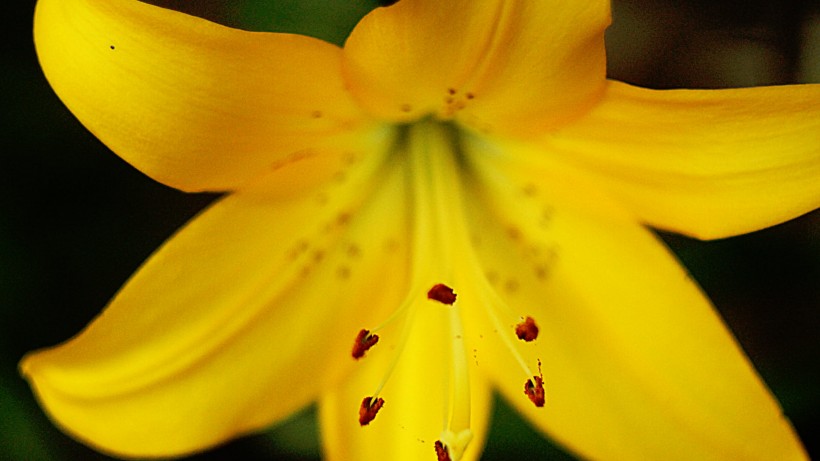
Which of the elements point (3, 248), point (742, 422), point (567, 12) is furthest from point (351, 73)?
point (3, 248)

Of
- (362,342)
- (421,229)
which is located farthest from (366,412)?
(421,229)

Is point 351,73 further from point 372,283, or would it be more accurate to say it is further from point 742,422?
point 742,422

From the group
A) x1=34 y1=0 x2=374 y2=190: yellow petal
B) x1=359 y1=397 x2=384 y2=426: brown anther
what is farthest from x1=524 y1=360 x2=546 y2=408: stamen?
x1=34 y1=0 x2=374 y2=190: yellow petal

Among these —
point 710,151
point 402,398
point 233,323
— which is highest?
point 710,151

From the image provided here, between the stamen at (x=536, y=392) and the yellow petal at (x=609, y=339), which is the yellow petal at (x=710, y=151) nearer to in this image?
the yellow petal at (x=609, y=339)

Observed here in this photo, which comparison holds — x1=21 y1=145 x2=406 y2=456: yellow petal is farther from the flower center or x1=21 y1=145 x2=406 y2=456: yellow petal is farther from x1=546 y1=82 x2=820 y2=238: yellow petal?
x1=546 y1=82 x2=820 y2=238: yellow petal

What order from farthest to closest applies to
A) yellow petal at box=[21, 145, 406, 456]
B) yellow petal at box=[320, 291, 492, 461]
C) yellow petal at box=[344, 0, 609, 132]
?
yellow petal at box=[320, 291, 492, 461], yellow petal at box=[21, 145, 406, 456], yellow petal at box=[344, 0, 609, 132]

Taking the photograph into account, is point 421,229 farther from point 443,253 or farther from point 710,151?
point 710,151

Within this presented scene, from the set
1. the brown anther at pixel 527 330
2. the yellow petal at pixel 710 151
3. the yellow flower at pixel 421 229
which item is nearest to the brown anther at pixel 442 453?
the yellow flower at pixel 421 229
